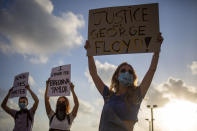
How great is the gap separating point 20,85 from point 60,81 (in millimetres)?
2308

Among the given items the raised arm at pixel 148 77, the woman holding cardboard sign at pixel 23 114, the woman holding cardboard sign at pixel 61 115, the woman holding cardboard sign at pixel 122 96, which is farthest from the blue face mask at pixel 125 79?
the woman holding cardboard sign at pixel 23 114

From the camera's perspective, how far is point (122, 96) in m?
3.59

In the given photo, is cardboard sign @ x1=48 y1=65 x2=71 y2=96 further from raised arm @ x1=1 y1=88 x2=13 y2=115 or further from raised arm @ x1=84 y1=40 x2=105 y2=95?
raised arm @ x1=84 y1=40 x2=105 y2=95

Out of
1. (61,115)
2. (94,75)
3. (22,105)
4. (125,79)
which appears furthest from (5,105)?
(125,79)

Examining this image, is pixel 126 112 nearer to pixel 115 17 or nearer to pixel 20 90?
pixel 115 17

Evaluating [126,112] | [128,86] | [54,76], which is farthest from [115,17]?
[54,76]

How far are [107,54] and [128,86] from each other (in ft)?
4.43

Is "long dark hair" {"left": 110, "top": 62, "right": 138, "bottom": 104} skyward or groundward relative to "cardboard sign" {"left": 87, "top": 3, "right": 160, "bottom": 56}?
groundward

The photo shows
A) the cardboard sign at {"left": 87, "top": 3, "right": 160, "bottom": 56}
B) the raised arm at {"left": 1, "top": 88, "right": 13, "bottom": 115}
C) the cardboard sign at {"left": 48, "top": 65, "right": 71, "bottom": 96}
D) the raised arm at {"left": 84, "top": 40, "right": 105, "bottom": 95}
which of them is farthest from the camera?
the raised arm at {"left": 1, "top": 88, "right": 13, "bottom": 115}

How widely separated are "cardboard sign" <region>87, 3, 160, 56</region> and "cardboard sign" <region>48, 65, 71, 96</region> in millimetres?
3525

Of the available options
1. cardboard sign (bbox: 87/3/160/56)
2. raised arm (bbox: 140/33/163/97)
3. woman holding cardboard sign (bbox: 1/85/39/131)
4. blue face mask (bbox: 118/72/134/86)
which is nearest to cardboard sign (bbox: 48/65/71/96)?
woman holding cardboard sign (bbox: 1/85/39/131)

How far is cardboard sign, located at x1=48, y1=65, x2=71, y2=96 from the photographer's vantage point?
8273 millimetres

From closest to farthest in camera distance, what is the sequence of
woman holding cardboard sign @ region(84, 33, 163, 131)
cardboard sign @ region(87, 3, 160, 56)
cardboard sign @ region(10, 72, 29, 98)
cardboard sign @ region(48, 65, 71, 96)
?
woman holding cardboard sign @ region(84, 33, 163, 131)
cardboard sign @ region(87, 3, 160, 56)
cardboard sign @ region(48, 65, 71, 96)
cardboard sign @ region(10, 72, 29, 98)

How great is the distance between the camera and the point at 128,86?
149 inches
